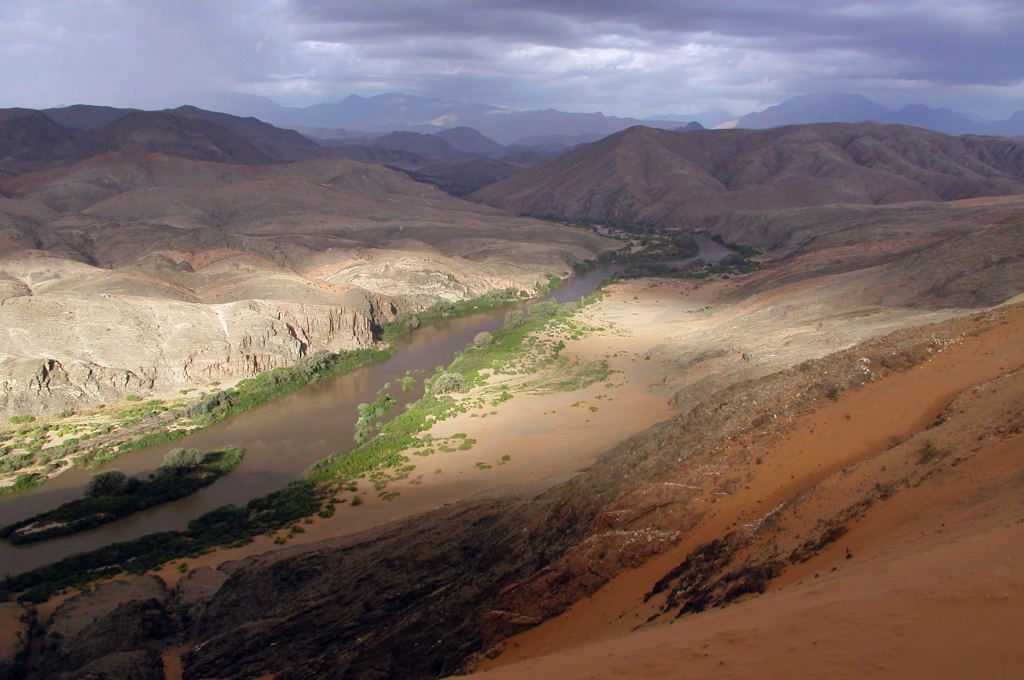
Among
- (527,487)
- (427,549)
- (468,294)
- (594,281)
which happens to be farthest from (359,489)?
(594,281)

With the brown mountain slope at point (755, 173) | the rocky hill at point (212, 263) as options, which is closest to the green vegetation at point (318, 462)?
the rocky hill at point (212, 263)

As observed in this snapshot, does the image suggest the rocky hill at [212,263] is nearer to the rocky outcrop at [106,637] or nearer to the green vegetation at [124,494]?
the green vegetation at [124,494]

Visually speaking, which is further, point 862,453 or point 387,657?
point 862,453

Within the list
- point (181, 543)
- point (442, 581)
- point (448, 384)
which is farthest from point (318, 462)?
point (442, 581)

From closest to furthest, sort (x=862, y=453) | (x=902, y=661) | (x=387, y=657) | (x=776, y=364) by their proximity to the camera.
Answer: (x=902, y=661) < (x=387, y=657) < (x=862, y=453) < (x=776, y=364)

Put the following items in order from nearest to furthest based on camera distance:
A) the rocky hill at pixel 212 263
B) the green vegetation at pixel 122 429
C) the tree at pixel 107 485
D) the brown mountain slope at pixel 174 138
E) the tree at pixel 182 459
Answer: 1. the tree at pixel 107 485
2. the tree at pixel 182 459
3. the green vegetation at pixel 122 429
4. the rocky hill at pixel 212 263
5. the brown mountain slope at pixel 174 138

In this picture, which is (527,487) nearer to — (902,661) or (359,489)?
(359,489)
